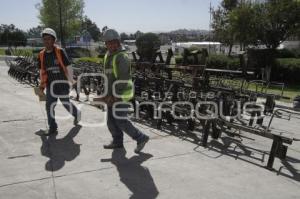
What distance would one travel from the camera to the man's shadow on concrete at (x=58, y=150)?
17.8 ft

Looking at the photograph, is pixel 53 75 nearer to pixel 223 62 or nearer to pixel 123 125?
pixel 123 125

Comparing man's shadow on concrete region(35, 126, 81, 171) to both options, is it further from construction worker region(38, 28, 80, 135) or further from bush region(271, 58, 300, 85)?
bush region(271, 58, 300, 85)

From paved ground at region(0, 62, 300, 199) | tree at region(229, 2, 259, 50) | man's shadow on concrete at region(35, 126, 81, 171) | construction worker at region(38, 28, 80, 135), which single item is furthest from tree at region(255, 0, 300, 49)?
man's shadow on concrete at region(35, 126, 81, 171)

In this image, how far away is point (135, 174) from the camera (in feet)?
16.5

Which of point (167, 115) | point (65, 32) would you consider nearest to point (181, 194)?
point (167, 115)

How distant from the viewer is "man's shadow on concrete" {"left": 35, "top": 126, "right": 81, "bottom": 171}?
5420mm

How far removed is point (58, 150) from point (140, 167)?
1.56 metres

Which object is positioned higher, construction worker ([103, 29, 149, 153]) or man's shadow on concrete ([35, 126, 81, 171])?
construction worker ([103, 29, 149, 153])

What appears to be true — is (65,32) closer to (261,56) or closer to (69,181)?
(261,56)

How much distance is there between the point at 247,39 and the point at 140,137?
14188 millimetres

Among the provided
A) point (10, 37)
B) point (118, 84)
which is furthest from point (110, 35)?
point (10, 37)

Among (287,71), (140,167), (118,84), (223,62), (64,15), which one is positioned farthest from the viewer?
(64,15)

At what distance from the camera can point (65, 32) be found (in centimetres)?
4359

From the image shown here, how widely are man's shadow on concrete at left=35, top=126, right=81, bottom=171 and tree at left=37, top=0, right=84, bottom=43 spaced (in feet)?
122
